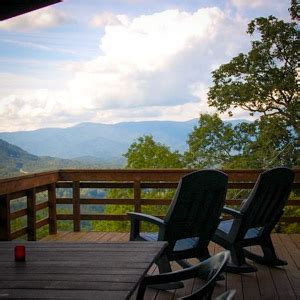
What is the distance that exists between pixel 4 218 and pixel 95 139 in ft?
81.4

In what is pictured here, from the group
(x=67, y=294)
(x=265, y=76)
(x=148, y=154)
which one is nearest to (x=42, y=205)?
(x=67, y=294)

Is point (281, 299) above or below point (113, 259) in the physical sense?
below

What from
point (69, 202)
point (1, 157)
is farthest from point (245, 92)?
point (69, 202)

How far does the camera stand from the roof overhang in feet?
12.8

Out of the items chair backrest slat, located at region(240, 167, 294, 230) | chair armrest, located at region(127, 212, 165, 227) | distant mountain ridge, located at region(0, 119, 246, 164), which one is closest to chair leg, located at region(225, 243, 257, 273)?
chair backrest slat, located at region(240, 167, 294, 230)

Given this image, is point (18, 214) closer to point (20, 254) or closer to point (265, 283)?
point (265, 283)

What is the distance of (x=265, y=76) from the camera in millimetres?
12969

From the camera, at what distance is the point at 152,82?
672 inches

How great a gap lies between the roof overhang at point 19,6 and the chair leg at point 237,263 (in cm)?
249

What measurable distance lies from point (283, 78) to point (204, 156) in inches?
180

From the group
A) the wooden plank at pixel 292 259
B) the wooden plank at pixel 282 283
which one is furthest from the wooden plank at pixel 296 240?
the wooden plank at pixel 282 283

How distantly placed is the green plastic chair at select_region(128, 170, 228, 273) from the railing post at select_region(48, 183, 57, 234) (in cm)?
271

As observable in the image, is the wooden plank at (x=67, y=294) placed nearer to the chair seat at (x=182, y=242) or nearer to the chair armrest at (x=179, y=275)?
the chair armrest at (x=179, y=275)

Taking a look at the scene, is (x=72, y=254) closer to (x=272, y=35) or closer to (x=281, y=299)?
(x=281, y=299)
